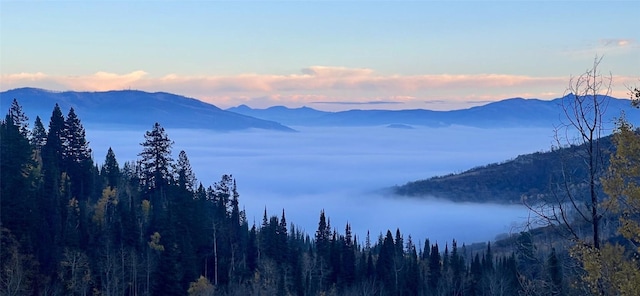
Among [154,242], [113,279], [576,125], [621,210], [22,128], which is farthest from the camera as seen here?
[22,128]

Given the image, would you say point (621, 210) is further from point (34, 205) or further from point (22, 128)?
point (22, 128)

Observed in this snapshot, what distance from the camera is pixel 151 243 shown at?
44906 millimetres

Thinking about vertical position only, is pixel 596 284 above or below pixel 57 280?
above

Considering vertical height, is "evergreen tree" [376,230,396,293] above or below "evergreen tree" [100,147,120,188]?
below

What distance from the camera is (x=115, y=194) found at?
5125 cm

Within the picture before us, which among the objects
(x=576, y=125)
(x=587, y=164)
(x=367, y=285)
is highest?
(x=576, y=125)

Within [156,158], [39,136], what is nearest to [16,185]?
[156,158]

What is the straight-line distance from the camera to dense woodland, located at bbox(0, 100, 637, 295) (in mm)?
39219

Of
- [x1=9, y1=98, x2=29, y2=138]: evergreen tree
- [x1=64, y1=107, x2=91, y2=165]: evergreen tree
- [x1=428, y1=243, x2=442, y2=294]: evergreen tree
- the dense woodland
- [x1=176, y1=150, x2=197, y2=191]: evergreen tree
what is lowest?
[x1=428, y1=243, x2=442, y2=294]: evergreen tree

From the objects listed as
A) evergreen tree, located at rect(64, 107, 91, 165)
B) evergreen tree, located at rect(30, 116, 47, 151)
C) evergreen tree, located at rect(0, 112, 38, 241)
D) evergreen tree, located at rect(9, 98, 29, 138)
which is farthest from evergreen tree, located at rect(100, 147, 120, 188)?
evergreen tree, located at rect(0, 112, 38, 241)

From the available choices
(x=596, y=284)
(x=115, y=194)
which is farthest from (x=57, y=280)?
(x=596, y=284)

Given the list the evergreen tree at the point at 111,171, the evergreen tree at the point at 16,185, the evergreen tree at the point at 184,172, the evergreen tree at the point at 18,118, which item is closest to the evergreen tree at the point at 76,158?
the evergreen tree at the point at 111,171

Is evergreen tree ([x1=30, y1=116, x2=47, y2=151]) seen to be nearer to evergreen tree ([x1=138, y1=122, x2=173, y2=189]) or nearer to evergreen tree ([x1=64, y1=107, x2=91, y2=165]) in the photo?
evergreen tree ([x1=64, y1=107, x2=91, y2=165])

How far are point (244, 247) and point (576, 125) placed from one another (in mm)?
50373
